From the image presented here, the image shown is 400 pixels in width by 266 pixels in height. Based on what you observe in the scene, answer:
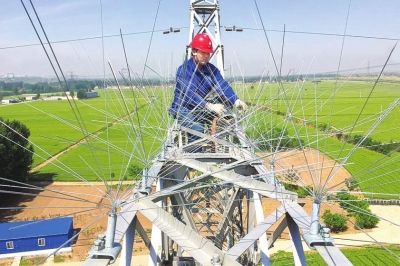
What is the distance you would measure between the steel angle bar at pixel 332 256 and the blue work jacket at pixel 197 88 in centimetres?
321

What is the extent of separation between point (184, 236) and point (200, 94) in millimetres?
3298

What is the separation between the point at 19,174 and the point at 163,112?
25.5 meters

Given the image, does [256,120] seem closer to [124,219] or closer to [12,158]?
[124,219]

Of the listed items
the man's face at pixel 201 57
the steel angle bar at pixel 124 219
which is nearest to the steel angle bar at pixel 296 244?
the steel angle bar at pixel 124 219

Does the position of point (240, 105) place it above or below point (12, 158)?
above

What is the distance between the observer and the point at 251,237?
8.79ft

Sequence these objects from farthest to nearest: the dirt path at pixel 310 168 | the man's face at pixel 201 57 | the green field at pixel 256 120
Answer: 1. the man's face at pixel 201 57
2. the green field at pixel 256 120
3. the dirt path at pixel 310 168

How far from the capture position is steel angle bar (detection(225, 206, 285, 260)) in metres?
2.44

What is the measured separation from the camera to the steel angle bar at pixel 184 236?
2.38 m

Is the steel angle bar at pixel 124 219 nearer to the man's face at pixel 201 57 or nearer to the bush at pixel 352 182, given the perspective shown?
the bush at pixel 352 182

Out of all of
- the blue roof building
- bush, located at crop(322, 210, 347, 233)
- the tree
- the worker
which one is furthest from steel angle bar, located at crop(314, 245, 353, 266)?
the tree

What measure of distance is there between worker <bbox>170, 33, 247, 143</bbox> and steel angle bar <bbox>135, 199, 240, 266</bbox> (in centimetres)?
247

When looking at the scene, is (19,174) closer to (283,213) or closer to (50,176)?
(50,176)

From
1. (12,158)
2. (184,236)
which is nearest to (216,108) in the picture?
(184,236)
